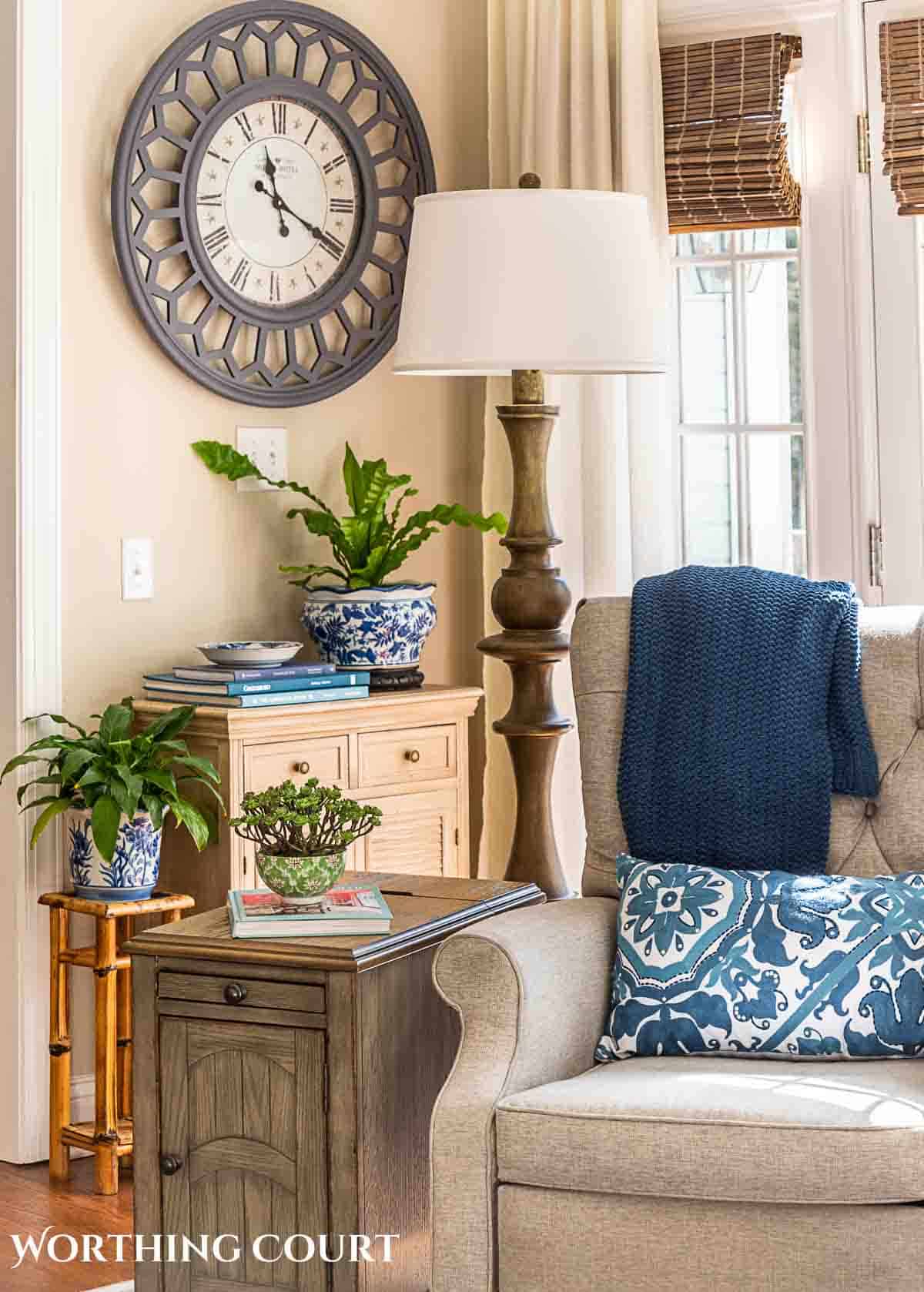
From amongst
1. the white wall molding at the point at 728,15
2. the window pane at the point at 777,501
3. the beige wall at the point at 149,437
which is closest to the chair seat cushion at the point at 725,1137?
the beige wall at the point at 149,437

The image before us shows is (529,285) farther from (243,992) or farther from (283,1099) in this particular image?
(283,1099)

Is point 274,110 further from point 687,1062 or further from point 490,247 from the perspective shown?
point 687,1062

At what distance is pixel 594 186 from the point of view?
12.6 ft

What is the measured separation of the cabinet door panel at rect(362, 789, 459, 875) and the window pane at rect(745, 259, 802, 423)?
1073 mm

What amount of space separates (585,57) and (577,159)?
22cm

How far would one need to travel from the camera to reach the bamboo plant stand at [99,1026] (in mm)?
3174

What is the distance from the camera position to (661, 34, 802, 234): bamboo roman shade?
370 cm

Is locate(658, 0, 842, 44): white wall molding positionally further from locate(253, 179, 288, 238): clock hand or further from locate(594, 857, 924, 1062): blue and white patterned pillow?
locate(594, 857, 924, 1062): blue and white patterned pillow

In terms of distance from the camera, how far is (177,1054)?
2457mm

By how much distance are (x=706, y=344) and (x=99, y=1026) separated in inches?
75.2

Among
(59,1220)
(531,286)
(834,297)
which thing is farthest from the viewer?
(834,297)

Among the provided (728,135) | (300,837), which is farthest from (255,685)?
(728,135)

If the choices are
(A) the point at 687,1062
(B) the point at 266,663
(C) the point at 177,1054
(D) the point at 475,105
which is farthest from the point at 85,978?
(D) the point at 475,105

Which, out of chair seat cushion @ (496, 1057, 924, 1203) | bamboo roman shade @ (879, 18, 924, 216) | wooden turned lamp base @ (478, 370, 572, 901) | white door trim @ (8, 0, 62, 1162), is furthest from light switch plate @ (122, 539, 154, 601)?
bamboo roman shade @ (879, 18, 924, 216)
